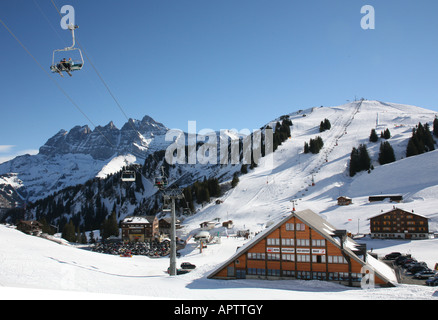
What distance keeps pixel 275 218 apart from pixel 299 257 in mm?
42969

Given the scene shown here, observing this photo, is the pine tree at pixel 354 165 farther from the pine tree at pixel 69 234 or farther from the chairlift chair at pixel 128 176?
the pine tree at pixel 69 234

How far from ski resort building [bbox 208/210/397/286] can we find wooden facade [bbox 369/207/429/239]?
28.3 m

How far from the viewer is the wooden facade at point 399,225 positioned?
4987 cm

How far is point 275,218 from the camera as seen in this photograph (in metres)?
68.9

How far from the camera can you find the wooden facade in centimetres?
4987

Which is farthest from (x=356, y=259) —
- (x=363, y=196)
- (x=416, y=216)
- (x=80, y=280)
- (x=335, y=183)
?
(x=335, y=183)

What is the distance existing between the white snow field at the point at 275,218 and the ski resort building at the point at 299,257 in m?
1.29

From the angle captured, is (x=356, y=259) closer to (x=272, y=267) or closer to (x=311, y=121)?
(x=272, y=267)

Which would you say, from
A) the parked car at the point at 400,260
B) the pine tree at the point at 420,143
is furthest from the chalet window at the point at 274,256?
the pine tree at the point at 420,143

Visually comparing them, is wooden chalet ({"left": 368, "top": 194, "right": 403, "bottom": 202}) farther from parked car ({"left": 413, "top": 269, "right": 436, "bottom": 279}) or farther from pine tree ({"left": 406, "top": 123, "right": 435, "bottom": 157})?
parked car ({"left": 413, "top": 269, "right": 436, "bottom": 279})

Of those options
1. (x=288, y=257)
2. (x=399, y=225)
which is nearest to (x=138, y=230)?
(x=399, y=225)

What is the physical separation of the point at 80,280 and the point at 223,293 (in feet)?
31.7

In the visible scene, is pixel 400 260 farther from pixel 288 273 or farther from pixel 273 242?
pixel 273 242

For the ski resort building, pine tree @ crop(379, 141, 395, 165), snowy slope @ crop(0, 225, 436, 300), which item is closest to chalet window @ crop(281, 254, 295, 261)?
the ski resort building
